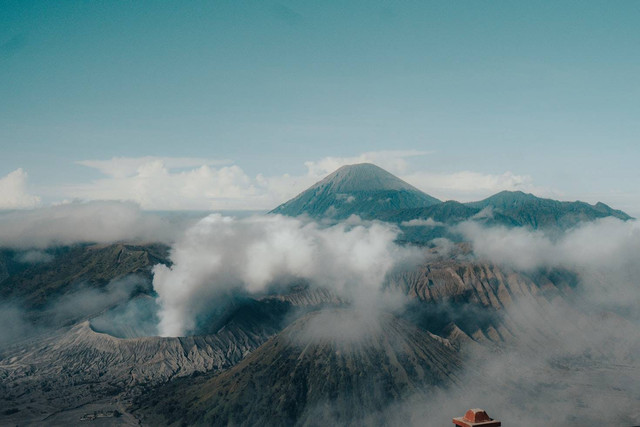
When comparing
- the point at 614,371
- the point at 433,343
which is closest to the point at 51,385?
the point at 433,343

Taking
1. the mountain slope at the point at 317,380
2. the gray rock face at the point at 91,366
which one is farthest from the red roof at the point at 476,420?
the gray rock face at the point at 91,366

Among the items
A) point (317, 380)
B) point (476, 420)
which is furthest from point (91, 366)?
point (476, 420)

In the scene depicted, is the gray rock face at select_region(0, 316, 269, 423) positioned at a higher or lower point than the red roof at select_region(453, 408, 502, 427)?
lower

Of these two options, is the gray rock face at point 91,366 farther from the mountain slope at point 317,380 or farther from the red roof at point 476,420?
the red roof at point 476,420

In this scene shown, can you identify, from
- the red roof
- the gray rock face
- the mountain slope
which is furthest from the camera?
the gray rock face

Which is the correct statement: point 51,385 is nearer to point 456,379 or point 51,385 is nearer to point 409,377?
point 409,377

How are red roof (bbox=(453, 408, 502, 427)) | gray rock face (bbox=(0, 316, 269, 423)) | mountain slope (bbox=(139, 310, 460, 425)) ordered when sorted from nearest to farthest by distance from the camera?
red roof (bbox=(453, 408, 502, 427)) → mountain slope (bbox=(139, 310, 460, 425)) → gray rock face (bbox=(0, 316, 269, 423))

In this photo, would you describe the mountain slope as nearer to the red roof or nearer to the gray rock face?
the gray rock face

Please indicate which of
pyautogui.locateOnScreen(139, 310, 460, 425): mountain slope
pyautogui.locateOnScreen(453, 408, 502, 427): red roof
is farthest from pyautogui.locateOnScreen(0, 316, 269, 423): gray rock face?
pyautogui.locateOnScreen(453, 408, 502, 427): red roof

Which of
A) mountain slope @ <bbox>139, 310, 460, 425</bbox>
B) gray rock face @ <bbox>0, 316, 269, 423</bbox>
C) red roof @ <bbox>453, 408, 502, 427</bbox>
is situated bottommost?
gray rock face @ <bbox>0, 316, 269, 423</bbox>
